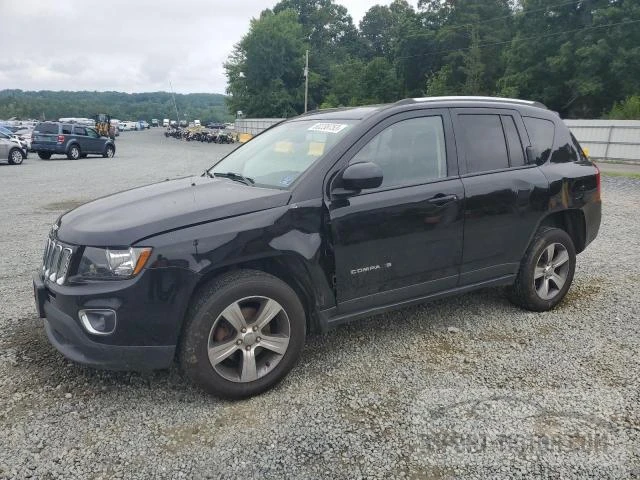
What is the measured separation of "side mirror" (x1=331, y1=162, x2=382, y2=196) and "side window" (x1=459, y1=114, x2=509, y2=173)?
1.05m

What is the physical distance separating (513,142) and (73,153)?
80.5 feet

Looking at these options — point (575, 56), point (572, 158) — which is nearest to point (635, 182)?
point (572, 158)

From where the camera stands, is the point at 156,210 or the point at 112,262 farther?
the point at 156,210

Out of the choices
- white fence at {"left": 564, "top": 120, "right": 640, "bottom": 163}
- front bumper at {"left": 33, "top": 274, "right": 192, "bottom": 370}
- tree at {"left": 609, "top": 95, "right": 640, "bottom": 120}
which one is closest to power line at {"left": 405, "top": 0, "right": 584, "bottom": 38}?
tree at {"left": 609, "top": 95, "right": 640, "bottom": 120}

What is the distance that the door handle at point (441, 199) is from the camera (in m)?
3.66

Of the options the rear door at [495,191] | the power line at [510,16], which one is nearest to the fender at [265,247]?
the rear door at [495,191]

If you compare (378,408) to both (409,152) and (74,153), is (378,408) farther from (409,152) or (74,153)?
(74,153)

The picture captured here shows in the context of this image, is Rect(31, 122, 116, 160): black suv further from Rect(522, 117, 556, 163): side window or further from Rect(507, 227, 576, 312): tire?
Rect(507, 227, 576, 312): tire

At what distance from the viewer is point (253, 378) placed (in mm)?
3102

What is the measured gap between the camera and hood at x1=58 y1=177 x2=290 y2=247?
2.88m

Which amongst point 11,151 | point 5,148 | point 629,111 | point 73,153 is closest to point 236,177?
point 5,148

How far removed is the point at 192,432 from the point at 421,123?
8.63 feet

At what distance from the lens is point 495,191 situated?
3.98 metres

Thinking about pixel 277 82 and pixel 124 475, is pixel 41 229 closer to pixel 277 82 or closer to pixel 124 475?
pixel 124 475
